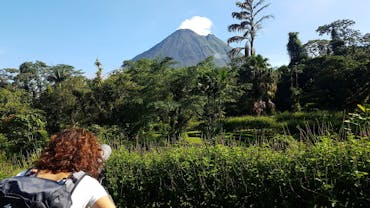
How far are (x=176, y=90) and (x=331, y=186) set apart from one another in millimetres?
19603

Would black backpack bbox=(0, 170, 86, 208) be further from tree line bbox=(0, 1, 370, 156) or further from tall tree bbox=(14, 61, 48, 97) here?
tall tree bbox=(14, 61, 48, 97)

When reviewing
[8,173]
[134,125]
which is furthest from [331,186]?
[134,125]

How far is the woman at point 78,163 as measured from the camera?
2.02 meters

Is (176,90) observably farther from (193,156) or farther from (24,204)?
(24,204)

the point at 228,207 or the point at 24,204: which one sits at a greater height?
the point at 24,204

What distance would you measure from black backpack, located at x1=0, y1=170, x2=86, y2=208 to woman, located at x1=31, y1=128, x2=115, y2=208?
0.08 m

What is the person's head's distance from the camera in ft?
7.13

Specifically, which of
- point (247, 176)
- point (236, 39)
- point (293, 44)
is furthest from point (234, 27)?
point (247, 176)

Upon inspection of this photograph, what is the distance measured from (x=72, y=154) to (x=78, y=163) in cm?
6

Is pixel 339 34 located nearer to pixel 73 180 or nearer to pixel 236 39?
pixel 236 39

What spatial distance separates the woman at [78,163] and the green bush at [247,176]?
2.62 metres

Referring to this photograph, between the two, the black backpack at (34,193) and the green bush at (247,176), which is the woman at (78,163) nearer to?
the black backpack at (34,193)

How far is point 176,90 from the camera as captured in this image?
76.9 feet

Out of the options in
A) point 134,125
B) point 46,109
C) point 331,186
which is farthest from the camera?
point 46,109
